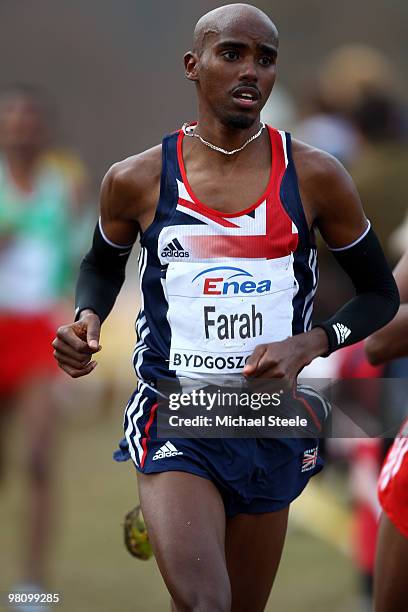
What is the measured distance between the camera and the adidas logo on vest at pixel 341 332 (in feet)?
13.0

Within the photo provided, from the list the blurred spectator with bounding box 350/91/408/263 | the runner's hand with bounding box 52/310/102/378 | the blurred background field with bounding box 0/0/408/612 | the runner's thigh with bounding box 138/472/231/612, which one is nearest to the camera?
the runner's thigh with bounding box 138/472/231/612

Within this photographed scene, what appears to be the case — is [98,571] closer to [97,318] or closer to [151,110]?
[97,318]

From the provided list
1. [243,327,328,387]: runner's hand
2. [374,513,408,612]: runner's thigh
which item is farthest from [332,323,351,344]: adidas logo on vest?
[374,513,408,612]: runner's thigh

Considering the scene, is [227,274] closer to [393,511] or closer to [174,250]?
[174,250]

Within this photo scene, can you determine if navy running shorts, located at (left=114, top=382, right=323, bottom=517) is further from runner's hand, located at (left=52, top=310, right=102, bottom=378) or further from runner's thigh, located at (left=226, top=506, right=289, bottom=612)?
runner's hand, located at (left=52, top=310, right=102, bottom=378)

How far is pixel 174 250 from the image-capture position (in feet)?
12.9

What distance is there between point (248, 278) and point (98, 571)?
3.46 metres

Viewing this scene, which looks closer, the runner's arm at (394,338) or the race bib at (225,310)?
the race bib at (225,310)

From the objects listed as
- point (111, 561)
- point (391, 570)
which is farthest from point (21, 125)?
point (391, 570)

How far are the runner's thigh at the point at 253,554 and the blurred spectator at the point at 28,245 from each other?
3.26m

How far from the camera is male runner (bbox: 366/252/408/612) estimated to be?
4074mm

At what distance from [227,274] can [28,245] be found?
3870 millimetres

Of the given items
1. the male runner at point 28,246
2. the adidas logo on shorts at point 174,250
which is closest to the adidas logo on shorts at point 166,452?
the adidas logo on shorts at point 174,250

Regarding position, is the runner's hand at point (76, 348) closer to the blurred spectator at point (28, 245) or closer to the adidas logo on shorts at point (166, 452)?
the adidas logo on shorts at point (166, 452)
